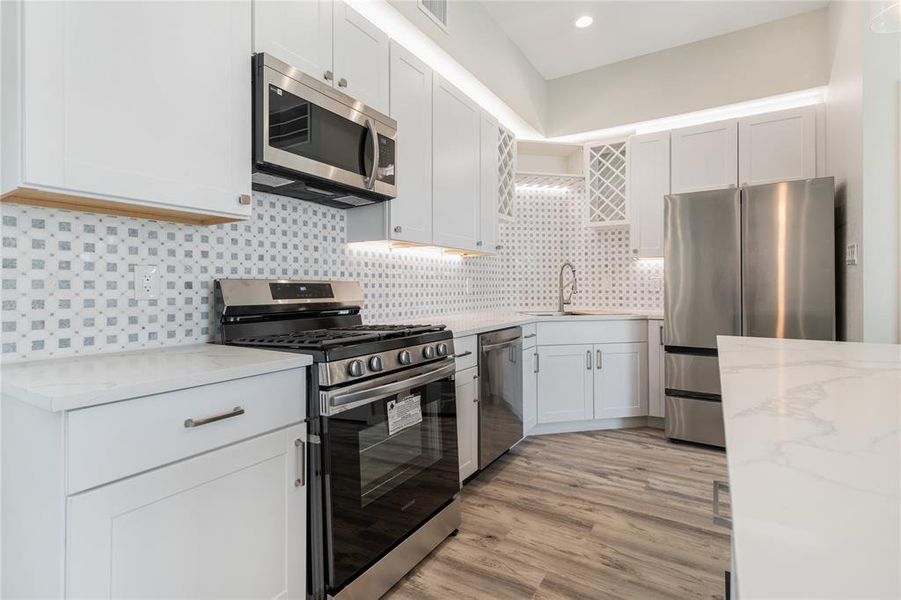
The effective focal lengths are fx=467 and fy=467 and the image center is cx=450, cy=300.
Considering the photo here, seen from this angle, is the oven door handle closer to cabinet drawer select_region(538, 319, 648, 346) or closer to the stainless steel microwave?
the stainless steel microwave

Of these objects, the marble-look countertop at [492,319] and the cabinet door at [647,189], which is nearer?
the marble-look countertop at [492,319]

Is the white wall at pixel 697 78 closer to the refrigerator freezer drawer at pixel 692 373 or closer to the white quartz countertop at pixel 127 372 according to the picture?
the refrigerator freezer drawer at pixel 692 373

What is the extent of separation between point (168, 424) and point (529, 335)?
256 cm

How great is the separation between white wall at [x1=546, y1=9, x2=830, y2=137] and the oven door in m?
3.30

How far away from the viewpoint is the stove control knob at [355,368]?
157cm

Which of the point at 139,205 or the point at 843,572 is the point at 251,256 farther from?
the point at 843,572

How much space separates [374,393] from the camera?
5.44 ft

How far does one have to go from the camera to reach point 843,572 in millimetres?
354

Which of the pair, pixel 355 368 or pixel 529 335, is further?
pixel 529 335

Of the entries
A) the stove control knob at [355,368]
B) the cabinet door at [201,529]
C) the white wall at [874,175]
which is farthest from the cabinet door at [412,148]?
the white wall at [874,175]

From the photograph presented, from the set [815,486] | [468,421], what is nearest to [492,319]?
[468,421]

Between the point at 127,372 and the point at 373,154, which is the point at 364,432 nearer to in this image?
the point at 127,372

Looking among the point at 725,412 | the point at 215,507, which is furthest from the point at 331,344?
the point at 725,412

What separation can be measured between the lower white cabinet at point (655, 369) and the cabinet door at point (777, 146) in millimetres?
1302
